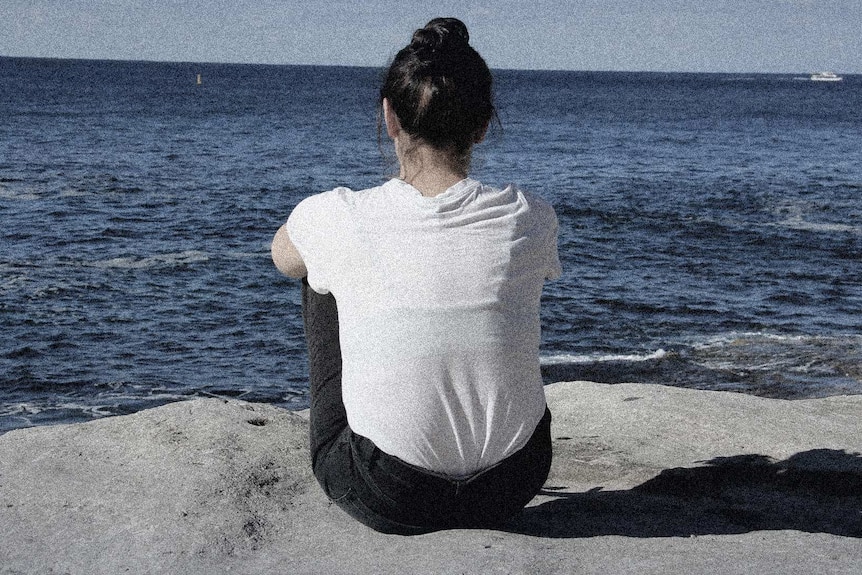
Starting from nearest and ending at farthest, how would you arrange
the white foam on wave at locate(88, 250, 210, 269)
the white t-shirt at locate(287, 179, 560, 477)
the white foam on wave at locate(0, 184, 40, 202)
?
the white t-shirt at locate(287, 179, 560, 477) < the white foam on wave at locate(88, 250, 210, 269) < the white foam on wave at locate(0, 184, 40, 202)

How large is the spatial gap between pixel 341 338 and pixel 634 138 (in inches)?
1778

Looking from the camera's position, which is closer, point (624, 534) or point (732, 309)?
point (624, 534)

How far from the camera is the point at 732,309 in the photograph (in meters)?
14.0

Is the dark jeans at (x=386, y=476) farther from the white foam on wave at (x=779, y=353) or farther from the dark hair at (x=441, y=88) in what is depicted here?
the white foam on wave at (x=779, y=353)

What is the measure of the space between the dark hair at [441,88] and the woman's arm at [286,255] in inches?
19.5

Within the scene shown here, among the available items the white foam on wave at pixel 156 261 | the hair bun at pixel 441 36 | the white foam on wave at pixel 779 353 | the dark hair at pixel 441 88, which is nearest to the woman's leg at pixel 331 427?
the dark hair at pixel 441 88

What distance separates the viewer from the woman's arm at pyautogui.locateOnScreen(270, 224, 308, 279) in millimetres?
2951

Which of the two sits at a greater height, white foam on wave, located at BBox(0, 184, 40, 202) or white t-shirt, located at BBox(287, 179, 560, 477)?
white t-shirt, located at BBox(287, 179, 560, 477)

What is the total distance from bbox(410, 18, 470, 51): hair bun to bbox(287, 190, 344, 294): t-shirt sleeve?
493 mm

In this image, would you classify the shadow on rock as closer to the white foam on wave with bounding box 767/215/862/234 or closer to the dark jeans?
the dark jeans

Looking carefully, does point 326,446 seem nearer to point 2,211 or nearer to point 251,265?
point 251,265

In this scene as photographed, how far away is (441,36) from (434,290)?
717 mm

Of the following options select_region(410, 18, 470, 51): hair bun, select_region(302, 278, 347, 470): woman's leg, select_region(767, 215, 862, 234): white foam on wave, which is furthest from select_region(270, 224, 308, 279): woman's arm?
select_region(767, 215, 862, 234): white foam on wave

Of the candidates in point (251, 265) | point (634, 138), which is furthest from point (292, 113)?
point (251, 265)
